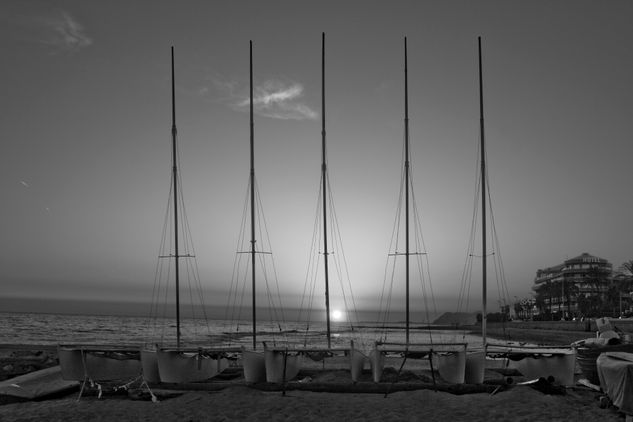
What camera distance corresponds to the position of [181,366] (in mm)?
17391

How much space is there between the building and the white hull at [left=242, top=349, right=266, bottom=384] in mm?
90687

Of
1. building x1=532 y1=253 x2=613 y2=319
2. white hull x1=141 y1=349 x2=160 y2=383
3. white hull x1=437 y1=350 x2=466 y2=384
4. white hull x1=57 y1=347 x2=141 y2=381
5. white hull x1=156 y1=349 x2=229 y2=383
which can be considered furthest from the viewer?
building x1=532 y1=253 x2=613 y2=319

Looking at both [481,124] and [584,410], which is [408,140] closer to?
[481,124]

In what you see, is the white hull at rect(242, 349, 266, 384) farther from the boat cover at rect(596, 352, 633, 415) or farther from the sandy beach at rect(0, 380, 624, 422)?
the boat cover at rect(596, 352, 633, 415)

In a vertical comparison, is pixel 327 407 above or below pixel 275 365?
below

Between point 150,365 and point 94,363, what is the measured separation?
1655 mm

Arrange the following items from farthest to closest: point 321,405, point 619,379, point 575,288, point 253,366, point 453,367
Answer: point 575,288 → point 253,366 → point 453,367 → point 321,405 → point 619,379

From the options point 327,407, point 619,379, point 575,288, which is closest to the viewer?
point 619,379

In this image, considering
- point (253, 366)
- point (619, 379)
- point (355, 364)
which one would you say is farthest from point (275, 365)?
point (619, 379)

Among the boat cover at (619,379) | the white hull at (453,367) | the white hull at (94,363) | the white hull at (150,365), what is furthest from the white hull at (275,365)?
the boat cover at (619,379)

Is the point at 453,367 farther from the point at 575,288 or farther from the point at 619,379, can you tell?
the point at 575,288

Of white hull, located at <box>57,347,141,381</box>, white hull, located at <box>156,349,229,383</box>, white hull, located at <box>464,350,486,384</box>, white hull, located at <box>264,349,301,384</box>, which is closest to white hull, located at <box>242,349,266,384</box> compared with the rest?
white hull, located at <box>264,349,301,384</box>

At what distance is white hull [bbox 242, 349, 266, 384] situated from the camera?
17.1 m

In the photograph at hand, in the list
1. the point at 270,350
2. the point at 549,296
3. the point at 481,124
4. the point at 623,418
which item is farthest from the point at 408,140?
the point at 549,296
